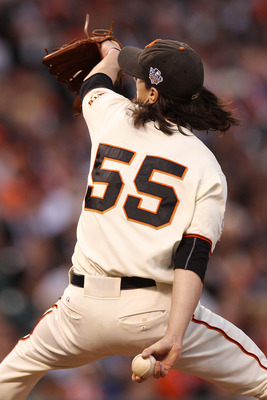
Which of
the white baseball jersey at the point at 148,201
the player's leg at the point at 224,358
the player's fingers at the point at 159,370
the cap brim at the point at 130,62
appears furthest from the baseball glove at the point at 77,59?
the player's fingers at the point at 159,370

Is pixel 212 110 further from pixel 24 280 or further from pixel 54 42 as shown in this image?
pixel 54 42

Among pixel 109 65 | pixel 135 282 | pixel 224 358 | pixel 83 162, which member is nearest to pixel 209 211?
pixel 135 282

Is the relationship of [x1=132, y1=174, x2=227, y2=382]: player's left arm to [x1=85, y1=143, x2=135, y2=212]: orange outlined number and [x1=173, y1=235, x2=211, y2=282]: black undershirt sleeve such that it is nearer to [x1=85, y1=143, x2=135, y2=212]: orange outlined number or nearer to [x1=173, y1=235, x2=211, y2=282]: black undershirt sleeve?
[x1=173, y1=235, x2=211, y2=282]: black undershirt sleeve

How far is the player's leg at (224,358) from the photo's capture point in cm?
284

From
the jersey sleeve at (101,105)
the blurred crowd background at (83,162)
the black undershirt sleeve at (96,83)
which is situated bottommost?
the blurred crowd background at (83,162)

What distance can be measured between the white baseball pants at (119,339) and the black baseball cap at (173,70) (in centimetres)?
77

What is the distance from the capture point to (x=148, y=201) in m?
2.69

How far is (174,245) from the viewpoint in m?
2.65

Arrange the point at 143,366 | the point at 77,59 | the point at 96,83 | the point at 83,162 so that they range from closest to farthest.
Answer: the point at 143,366 < the point at 96,83 < the point at 77,59 < the point at 83,162

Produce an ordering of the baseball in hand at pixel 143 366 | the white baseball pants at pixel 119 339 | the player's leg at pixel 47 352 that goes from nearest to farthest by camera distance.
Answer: the baseball in hand at pixel 143 366
the white baseball pants at pixel 119 339
the player's leg at pixel 47 352

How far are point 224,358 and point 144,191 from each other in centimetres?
77

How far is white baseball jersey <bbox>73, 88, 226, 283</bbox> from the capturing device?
2.65 metres

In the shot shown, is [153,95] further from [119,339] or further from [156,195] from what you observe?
[119,339]

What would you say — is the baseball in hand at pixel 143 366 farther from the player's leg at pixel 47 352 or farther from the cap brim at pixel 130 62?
the cap brim at pixel 130 62
